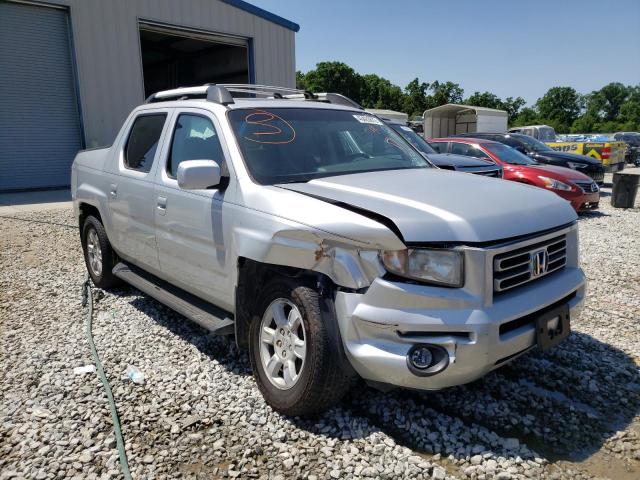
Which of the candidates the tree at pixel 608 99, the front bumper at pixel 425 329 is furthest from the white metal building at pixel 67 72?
the tree at pixel 608 99

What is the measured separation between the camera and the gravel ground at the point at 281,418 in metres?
2.64

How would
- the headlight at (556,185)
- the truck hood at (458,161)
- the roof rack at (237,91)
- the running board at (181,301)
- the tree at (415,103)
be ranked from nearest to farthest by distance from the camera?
the running board at (181,301) < the roof rack at (237,91) < the truck hood at (458,161) < the headlight at (556,185) < the tree at (415,103)

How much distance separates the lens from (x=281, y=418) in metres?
3.04

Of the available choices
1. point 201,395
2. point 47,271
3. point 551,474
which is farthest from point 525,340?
point 47,271

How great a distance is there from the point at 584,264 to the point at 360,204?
4.86 m

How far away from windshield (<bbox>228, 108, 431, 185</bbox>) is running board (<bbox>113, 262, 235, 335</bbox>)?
1008mm

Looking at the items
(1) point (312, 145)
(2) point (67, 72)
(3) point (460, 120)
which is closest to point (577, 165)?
(1) point (312, 145)

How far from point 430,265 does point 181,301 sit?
85.2 inches

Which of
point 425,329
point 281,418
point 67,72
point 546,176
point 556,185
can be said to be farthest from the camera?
point 67,72

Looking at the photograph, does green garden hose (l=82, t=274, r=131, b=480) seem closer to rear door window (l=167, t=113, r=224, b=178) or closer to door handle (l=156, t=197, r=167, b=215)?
door handle (l=156, t=197, r=167, b=215)

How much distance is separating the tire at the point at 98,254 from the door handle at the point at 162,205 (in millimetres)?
1481

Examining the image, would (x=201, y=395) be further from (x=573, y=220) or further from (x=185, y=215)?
(x=573, y=220)

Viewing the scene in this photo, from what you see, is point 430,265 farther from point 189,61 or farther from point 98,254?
point 189,61

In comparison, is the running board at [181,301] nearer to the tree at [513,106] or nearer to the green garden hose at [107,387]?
the green garden hose at [107,387]
